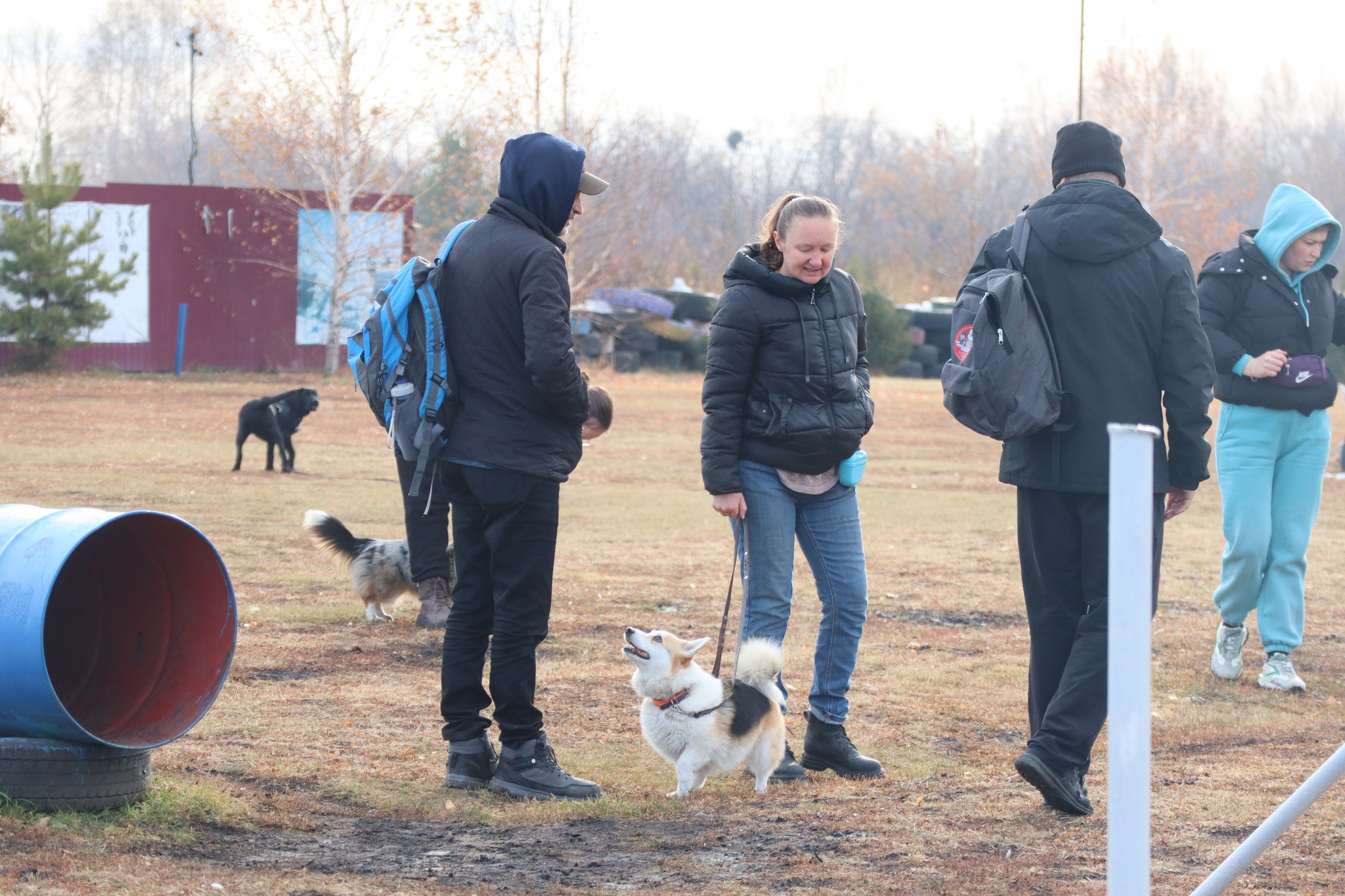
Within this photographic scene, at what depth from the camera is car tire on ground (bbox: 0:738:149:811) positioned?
3.37 metres

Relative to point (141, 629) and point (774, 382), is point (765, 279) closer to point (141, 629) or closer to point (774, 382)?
point (774, 382)

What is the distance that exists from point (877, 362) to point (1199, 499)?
2108cm

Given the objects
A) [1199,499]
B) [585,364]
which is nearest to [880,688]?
[1199,499]

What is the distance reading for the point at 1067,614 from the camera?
3.93 metres

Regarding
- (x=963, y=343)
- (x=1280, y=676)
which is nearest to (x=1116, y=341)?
(x=963, y=343)

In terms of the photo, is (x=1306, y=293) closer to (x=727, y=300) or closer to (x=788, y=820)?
(x=727, y=300)

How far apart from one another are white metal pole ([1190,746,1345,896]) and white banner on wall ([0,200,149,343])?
27878mm

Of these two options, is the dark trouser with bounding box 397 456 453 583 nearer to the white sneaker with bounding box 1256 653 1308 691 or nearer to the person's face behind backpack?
the person's face behind backpack

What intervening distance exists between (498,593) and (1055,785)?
1727 millimetres

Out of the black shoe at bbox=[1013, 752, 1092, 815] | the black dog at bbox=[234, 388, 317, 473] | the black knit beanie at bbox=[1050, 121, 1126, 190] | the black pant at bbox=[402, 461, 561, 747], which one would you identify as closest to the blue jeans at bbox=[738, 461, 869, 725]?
the black pant at bbox=[402, 461, 561, 747]

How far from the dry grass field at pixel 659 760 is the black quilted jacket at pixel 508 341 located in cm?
108

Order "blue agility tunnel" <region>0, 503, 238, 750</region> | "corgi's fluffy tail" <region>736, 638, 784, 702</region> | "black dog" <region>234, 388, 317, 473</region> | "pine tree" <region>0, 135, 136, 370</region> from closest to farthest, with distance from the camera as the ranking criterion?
"blue agility tunnel" <region>0, 503, 238, 750</region>, "corgi's fluffy tail" <region>736, 638, 784, 702</region>, "black dog" <region>234, 388, 317, 473</region>, "pine tree" <region>0, 135, 136, 370</region>

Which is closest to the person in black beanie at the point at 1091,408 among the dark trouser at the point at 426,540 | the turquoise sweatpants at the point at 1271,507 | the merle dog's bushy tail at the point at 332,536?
the turquoise sweatpants at the point at 1271,507

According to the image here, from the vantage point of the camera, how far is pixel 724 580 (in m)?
8.59
